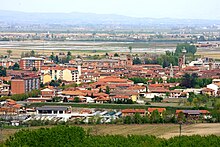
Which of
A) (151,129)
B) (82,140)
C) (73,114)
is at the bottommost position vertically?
(73,114)

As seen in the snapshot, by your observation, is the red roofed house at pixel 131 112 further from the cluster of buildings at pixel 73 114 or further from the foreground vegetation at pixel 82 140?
the foreground vegetation at pixel 82 140

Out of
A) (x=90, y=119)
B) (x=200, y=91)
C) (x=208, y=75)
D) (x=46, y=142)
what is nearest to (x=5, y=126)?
(x=90, y=119)

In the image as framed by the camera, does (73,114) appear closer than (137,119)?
No

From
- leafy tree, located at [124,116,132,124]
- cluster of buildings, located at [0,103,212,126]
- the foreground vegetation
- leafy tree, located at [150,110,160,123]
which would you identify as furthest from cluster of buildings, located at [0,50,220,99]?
the foreground vegetation

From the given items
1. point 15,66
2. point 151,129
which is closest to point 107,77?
point 15,66

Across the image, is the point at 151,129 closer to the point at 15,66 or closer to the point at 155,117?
the point at 155,117

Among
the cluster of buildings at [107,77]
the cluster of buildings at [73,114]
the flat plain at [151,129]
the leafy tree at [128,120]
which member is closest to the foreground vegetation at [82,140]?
the flat plain at [151,129]

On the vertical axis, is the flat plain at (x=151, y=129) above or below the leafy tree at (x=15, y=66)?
above

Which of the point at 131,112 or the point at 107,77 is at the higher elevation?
the point at 131,112

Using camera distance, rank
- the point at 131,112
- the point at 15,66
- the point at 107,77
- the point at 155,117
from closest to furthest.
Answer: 1. the point at 155,117
2. the point at 131,112
3. the point at 107,77
4. the point at 15,66
